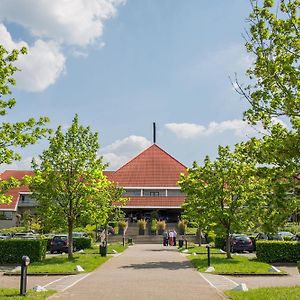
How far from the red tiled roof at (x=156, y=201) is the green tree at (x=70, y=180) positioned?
120ft

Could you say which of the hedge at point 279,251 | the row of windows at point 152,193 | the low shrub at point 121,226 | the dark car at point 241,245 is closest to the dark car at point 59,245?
the dark car at point 241,245

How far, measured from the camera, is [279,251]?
881 inches

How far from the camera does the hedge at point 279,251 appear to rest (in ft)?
73.3

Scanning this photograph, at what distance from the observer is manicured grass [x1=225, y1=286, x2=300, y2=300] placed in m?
11.0

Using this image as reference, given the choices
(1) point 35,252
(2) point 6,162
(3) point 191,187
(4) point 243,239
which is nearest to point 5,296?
(2) point 6,162

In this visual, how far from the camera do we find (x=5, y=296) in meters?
11.3

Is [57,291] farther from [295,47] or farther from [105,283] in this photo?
[295,47]

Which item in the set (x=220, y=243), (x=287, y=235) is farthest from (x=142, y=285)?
(x=287, y=235)

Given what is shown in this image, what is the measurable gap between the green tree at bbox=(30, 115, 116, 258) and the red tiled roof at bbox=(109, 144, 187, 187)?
1426 inches

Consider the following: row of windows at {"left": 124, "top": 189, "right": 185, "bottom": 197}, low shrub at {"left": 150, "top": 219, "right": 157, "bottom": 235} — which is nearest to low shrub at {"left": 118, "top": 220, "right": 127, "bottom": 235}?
low shrub at {"left": 150, "top": 219, "right": 157, "bottom": 235}

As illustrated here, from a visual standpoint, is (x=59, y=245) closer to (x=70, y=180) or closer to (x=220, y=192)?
(x=70, y=180)

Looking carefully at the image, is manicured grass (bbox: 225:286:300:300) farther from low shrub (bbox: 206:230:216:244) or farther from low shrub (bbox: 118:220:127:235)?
low shrub (bbox: 118:220:127:235)

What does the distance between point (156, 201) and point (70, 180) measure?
1478 inches

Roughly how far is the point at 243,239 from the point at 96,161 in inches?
511
